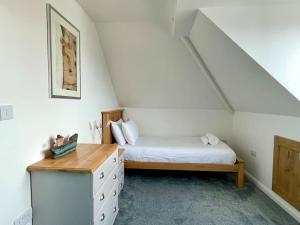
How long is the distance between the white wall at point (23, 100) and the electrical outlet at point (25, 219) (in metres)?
0.04

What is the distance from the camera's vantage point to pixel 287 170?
8.01ft

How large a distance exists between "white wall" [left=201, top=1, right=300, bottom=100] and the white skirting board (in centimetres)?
129

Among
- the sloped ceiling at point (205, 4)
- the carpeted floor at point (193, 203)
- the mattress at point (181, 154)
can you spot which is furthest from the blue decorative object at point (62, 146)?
the sloped ceiling at point (205, 4)

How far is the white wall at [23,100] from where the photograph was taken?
1312mm

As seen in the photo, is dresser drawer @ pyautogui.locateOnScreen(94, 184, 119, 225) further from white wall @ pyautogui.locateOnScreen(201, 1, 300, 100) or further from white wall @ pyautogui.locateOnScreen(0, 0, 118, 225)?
white wall @ pyautogui.locateOnScreen(201, 1, 300, 100)

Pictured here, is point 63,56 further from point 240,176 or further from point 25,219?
point 240,176

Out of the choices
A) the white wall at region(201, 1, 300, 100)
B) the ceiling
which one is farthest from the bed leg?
the ceiling

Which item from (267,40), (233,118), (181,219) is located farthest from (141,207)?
(233,118)

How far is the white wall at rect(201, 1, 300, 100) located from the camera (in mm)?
2045

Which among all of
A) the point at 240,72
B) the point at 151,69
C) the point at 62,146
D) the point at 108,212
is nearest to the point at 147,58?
the point at 151,69

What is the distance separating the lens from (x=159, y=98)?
13.9 feet

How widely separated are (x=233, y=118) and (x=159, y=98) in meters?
1.70

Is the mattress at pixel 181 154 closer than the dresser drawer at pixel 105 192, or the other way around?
the dresser drawer at pixel 105 192

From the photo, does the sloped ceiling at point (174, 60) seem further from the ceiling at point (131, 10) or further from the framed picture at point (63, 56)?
the framed picture at point (63, 56)
